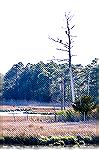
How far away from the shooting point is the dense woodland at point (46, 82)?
30797 mm

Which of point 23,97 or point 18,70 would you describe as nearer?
point 23,97

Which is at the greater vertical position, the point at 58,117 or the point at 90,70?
the point at 90,70

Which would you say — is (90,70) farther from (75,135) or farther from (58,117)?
(75,135)

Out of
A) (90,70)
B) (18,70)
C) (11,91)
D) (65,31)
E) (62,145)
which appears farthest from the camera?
(18,70)

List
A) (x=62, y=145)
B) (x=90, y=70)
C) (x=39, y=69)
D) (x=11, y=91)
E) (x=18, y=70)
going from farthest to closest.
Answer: (x=18, y=70) → (x=39, y=69) → (x=11, y=91) → (x=90, y=70) → (x=62, y=145)

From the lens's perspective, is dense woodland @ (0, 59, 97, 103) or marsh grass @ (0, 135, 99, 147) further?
dense woodland @ (0, 59, 97, 103)

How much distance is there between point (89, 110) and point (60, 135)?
17.7 ft

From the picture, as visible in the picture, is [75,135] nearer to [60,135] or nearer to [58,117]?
[60,135]

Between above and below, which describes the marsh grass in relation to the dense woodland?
below

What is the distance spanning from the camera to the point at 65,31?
19672mm

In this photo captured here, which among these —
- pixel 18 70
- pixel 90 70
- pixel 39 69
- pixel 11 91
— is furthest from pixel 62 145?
pixel 18 70

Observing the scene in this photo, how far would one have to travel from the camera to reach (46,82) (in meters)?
35.8

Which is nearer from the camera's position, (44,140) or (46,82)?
(44,140)

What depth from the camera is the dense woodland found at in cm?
3080
